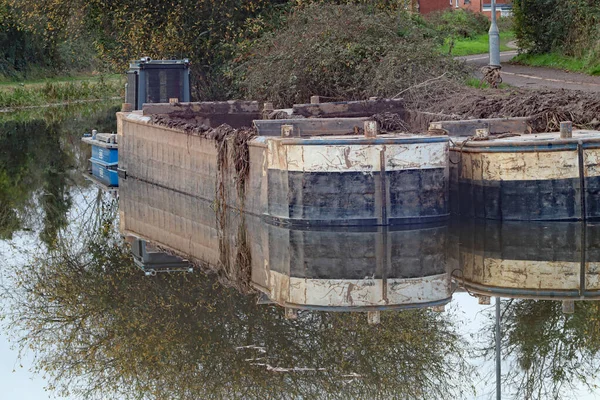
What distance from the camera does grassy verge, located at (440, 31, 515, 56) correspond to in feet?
152

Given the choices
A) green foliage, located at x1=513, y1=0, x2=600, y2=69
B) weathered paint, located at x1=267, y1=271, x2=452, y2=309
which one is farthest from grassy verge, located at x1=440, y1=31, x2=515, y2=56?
weathered paint, located at x1=267, y1=271, x2=452, y2=309

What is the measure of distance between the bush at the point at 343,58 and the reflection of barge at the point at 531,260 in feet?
34.2

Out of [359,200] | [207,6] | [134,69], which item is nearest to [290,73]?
[134,69]

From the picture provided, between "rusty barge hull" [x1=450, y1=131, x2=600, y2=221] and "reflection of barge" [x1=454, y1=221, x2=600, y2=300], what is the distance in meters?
0.22

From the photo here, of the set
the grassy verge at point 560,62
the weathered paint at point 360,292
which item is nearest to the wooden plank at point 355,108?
the grassy verge at point 560,62

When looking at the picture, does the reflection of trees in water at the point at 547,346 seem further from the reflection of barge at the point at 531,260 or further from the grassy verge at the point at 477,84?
the grassy verge at the point at 477,84

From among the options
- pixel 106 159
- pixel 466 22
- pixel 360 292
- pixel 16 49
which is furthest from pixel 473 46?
pixel 360 292

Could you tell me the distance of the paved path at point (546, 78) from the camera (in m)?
30.8

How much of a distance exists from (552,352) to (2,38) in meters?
53.7

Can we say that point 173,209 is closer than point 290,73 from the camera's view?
Yes

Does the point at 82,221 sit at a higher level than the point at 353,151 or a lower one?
lower

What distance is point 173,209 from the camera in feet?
77.4

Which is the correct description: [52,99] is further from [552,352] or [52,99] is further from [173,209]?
[552,352]

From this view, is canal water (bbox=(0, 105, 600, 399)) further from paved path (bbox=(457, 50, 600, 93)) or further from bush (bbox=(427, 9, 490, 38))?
bush (bbox=(427, 9, 490, 38))
